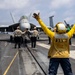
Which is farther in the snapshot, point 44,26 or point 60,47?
point 60,47

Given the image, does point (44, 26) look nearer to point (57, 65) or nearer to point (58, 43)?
point (58, 43)

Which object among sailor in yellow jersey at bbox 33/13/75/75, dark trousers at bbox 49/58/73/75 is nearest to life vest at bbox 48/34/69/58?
sailor in yellow jersey at bbox 33/13/75/75

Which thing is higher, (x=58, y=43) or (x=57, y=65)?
(x=58, y=43)

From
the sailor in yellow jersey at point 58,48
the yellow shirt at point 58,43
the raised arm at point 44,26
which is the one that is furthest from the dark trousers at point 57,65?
the raised arm at point 44,26

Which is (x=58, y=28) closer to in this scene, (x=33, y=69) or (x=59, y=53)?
(x=59, y=53)

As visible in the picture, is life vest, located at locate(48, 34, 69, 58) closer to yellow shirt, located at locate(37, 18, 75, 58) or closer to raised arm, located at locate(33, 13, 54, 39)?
yellow shirt, located at locate(37, 18, 75, 58)

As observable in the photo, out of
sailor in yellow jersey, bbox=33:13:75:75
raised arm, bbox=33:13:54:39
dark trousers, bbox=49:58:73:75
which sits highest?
raised arm, bbox=33:13:54:39

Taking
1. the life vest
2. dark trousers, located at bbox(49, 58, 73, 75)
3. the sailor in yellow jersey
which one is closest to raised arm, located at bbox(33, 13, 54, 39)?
the sailor in yellow jersey

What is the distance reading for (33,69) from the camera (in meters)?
13.2

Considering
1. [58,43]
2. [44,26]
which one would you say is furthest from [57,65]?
[44,26]

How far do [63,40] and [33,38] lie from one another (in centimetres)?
1964

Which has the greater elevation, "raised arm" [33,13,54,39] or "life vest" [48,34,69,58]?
"raised arm" [33,13,54,39]

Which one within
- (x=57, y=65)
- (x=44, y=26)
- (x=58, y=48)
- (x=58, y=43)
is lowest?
(x=57, y=65)

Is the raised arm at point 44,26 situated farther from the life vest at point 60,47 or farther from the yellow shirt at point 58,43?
the life vest at point 60,47
